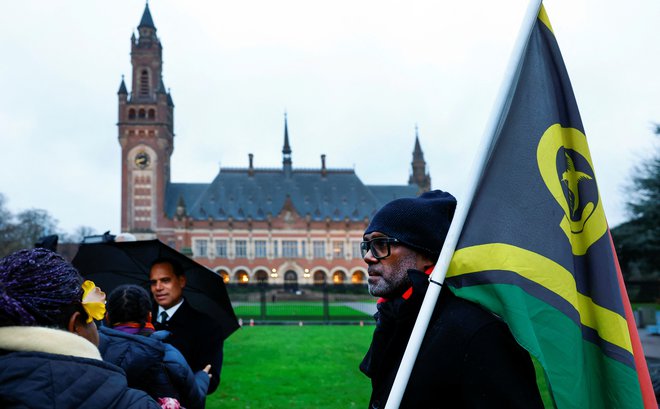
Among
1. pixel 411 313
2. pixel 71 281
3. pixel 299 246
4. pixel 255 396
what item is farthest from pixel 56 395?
pixel 299 246

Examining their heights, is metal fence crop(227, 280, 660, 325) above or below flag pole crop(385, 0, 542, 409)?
below

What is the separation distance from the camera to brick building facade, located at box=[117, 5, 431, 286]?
57.5 m

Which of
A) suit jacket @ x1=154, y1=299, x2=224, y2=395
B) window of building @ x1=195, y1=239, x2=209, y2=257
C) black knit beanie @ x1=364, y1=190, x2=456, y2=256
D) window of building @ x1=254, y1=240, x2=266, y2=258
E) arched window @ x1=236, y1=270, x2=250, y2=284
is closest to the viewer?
black knit beanie @ x1=364, y1=190, x2=456, y2=256

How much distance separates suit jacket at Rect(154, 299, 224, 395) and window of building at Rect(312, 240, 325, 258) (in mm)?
57225

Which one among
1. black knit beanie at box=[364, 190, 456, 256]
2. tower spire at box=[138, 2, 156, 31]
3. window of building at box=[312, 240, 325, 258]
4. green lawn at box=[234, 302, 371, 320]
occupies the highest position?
tower spire at box=[138, 2, 156, 31]

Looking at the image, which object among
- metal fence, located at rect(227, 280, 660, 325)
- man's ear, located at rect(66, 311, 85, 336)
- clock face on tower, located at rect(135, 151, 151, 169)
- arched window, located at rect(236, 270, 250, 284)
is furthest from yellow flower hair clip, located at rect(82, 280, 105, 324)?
clock face on tower, located at rect(135, 151, 151, 169)

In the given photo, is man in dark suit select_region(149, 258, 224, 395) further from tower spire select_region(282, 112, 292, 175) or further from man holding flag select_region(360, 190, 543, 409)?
tower spire select_region(282, 112, 292, 175)

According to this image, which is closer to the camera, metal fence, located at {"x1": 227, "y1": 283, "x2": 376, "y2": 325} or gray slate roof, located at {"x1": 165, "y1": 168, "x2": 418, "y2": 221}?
metal fence, located at {"x1": 227, "y1": 283, "x2": 376, "y2": 325}

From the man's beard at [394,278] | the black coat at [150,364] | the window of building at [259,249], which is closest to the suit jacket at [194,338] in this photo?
the black coat at [150,364]

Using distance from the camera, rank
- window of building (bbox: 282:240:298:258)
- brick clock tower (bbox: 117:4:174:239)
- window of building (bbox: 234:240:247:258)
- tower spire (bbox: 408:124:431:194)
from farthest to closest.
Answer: tower spire (bbox: 408:124:431:194)
window of building (bbox: 282:240:298:258)
window of building (bbox: 234:240:247:258)
brick clock tower (bbox: 117:4:174:239)

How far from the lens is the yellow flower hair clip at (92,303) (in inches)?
75.2

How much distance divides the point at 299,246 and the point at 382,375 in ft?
196

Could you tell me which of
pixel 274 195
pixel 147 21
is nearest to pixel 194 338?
pixel 274 195

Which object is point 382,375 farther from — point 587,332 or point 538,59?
point 538,59
